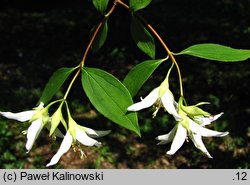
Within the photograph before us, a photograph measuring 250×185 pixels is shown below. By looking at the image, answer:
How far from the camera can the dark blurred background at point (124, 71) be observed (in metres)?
4.54

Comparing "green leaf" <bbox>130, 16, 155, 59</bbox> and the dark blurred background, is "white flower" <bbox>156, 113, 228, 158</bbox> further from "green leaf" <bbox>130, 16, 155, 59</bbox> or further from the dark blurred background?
the dark blurred background

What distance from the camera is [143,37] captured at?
1.48 m

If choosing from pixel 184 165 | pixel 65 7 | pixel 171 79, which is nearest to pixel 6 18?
pixel 65 7

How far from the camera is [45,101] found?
1.36m

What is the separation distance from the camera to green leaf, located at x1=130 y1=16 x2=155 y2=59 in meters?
1.45

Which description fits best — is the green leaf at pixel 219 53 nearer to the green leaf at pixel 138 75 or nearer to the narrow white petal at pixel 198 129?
the green leaf at pixel 138 75

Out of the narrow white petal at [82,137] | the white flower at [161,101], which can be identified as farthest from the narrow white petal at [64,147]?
the white flower at [161,101]

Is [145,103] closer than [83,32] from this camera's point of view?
Yes

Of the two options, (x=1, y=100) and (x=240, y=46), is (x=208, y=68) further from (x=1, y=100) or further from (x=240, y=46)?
(x=1, y=100)

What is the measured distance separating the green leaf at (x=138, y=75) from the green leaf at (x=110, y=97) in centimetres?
8

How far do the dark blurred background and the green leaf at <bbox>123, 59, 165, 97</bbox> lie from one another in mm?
659

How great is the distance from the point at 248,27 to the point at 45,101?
6.53 m

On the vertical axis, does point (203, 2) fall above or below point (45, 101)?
below

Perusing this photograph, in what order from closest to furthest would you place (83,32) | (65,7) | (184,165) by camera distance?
(184,165) < (83,32) < (65,7)
